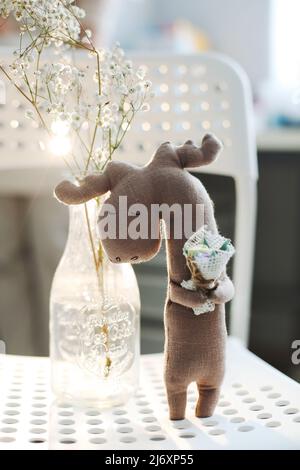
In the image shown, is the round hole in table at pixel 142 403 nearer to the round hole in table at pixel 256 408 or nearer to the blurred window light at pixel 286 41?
the round hole in table at pixel 256 408

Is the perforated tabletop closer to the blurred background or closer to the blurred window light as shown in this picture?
the blurred background

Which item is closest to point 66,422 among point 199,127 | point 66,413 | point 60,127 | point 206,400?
point 66,413

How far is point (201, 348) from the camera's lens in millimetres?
671

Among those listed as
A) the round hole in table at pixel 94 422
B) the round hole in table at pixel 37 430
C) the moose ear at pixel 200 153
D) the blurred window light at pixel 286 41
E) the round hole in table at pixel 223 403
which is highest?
the blurred window light at pixel 286 41

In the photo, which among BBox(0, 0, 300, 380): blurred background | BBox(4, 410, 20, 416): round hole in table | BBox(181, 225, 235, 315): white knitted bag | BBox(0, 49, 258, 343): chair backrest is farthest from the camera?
BBox(0, 0, 300, 380): blurred background

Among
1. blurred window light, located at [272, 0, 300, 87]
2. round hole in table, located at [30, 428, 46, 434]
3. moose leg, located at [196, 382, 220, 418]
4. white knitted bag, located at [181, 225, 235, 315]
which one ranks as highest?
blurred window light, located at [272, 0, 300, 87]

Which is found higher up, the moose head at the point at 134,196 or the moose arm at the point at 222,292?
the moose head at the point at 134,196

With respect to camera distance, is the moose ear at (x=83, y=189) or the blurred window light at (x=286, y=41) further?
the blurred window light at (x=286, y=41)

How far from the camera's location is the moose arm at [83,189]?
0.64 meters

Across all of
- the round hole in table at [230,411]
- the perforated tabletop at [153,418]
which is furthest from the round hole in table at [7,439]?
the round hole in table at [230,411]

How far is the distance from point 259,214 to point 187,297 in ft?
3.86

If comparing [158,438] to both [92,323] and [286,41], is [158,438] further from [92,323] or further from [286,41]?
[286,41]

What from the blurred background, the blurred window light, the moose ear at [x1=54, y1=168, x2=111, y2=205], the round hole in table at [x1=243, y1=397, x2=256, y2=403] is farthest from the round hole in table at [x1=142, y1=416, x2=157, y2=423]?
the blurred window light

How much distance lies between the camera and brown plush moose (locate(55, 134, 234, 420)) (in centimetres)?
64
